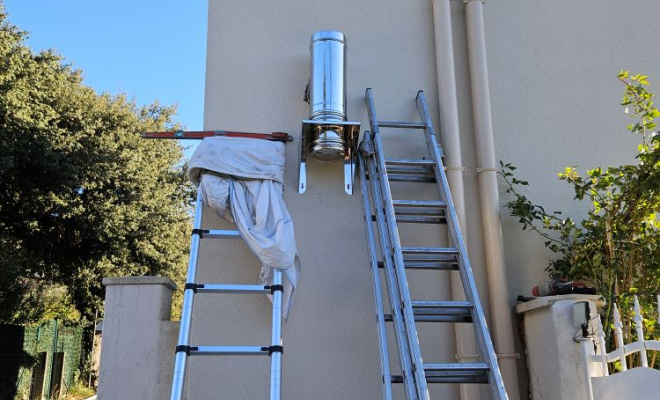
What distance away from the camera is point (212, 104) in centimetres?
385

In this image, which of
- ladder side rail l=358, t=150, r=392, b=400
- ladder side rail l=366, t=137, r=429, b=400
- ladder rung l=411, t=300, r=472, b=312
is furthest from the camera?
ladder rung l=411, t=300, r=472, b=312

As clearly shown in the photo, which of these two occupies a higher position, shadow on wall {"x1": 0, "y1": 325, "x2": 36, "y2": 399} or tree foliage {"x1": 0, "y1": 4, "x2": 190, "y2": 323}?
tree foliage {"x1": 0, "y1": 4, "x2": 190, "y2": 323}

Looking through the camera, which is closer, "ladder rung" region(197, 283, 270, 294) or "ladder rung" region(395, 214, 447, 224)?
"ladder rung" region(197, 283, 270, 294)

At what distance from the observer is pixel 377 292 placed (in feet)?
9.96

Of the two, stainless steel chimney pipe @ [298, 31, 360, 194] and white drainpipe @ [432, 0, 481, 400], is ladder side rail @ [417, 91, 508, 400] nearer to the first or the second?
white drainpipe @ [432, 0, 481, 400]

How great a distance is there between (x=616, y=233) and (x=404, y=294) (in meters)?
1.62

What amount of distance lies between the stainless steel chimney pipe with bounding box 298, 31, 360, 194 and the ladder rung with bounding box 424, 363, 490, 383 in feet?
4.65

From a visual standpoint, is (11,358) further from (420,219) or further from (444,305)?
(444,305)

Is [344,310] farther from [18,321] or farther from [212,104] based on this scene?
[18,321]

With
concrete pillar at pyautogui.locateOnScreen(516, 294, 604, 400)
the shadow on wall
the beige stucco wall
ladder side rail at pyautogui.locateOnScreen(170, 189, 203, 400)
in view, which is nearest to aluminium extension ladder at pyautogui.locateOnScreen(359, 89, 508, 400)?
the beige stucco wall

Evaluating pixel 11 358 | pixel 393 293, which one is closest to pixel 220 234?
pixel 393 293

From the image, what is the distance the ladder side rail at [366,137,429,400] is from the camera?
7.77 feet

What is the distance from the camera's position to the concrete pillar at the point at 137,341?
Answer: 3211mm

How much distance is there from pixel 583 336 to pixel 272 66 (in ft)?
8.19
